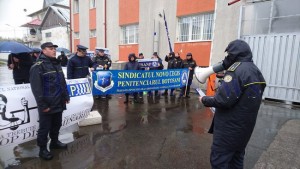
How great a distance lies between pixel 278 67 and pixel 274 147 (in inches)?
189

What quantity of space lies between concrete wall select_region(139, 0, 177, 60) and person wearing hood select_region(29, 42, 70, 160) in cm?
901

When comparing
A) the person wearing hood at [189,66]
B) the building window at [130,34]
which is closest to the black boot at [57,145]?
the person wearing hood at [189,66]

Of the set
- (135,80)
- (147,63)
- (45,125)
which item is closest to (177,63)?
(147,63)

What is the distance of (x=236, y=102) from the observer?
2174mm

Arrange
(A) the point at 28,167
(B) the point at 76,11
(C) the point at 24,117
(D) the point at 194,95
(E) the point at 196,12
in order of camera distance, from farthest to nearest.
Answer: (B) the point at 76,11 < (E) the point at 196,12 < (D) the point at 194,95 < (C) the point at 24,117 < (A) the point at 28,167

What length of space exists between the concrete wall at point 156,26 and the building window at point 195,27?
1.42ft

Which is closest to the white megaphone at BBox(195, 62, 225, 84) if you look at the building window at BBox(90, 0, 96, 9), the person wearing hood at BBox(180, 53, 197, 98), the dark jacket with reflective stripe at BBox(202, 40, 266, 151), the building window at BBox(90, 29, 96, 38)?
the dark jacket with reflective stripe at BBox(202, 40, 266, 151)

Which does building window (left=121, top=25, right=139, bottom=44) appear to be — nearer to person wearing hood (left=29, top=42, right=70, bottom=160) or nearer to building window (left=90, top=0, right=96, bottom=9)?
building window (left=90, top=0, right=96, bottom=9)

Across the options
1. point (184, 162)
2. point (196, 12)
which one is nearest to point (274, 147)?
point (184, 162)

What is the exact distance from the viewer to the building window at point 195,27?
34.1 feet

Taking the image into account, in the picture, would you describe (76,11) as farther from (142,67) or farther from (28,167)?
(28,167)

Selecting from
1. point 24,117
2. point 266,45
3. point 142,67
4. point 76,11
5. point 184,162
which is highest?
point 76,11

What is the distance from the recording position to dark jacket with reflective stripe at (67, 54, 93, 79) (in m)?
5.48

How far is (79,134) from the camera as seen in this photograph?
4602 mm
